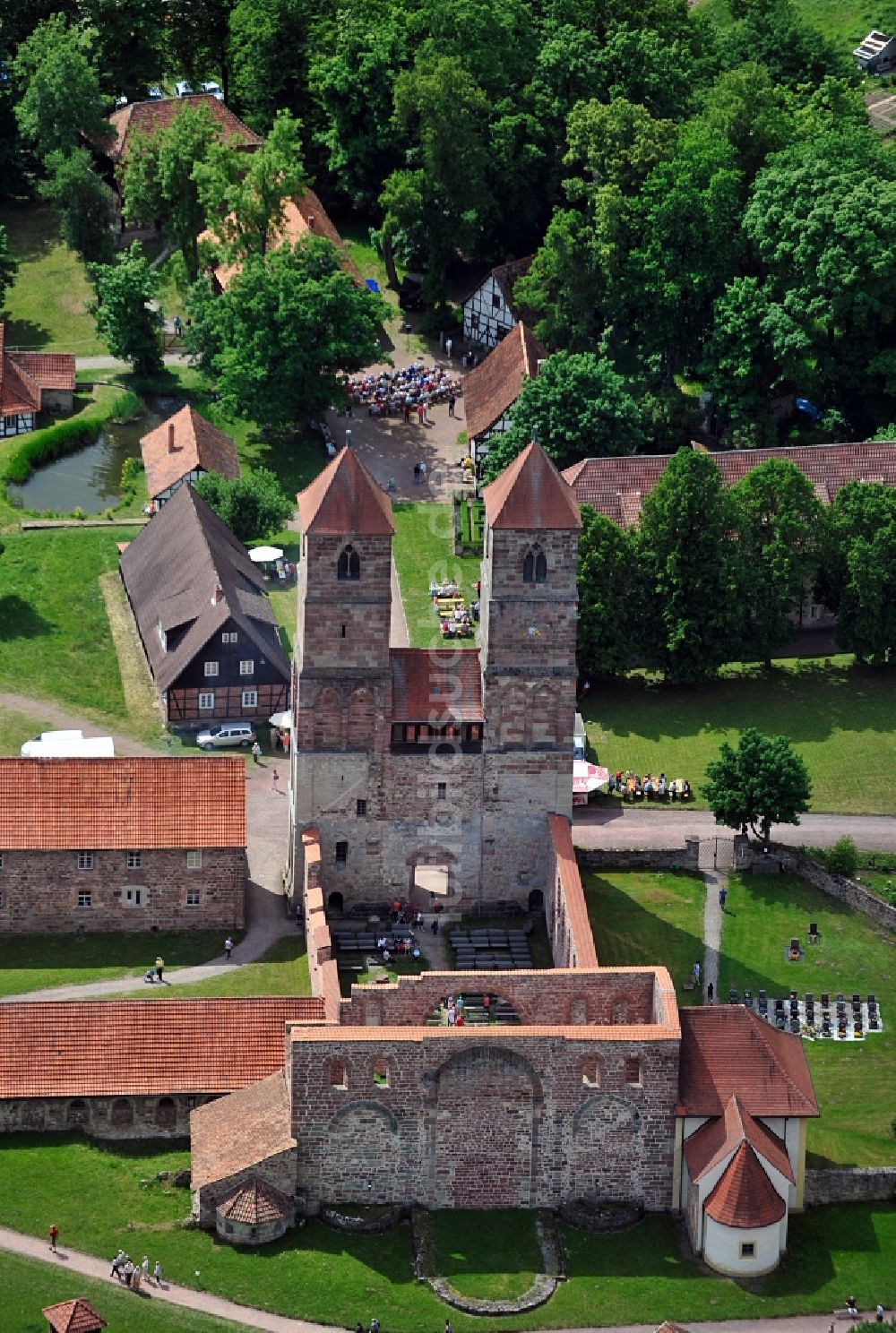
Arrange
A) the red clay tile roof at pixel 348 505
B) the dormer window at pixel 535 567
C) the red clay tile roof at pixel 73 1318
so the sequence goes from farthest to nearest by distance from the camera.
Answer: the dormer window at pixel 535 567 < the red clay tile roof at pixel 348 505 < the red clay tile roof at pixel 73 1318

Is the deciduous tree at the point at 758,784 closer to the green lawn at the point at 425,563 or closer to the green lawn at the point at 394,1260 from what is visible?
the green lawn at the point at 425,563

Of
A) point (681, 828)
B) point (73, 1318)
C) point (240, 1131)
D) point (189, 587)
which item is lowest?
point (73, 1318)

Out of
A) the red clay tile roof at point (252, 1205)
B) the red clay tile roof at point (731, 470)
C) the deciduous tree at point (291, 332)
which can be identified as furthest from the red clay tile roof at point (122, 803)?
the deciduous tree at point (291, 332)

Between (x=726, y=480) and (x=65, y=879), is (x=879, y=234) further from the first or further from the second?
(x=65, y=879)

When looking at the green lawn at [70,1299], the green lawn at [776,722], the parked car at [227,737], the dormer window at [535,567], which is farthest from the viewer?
the green lawn at [776,722]

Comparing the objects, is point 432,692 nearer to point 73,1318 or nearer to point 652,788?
point 652,788

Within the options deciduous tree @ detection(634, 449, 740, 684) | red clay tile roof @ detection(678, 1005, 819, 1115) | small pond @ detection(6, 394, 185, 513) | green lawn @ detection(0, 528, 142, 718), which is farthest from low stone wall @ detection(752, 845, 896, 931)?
small pond @ detection(6, 394, 185, 513)

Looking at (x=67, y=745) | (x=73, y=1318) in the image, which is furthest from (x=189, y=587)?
(x=73, y=1318)
